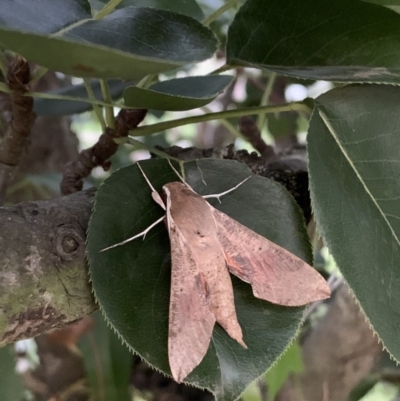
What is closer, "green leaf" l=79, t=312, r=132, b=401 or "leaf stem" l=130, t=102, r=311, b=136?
"leaf stem" l=130, t=102, r=311, b=136

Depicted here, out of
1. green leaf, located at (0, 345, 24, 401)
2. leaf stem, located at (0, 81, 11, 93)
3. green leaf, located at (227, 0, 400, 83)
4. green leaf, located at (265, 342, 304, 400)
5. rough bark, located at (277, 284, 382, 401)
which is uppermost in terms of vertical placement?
green leaf, located at (227, 0, 400, 83)

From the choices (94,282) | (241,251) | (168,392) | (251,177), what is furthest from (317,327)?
(94,282)

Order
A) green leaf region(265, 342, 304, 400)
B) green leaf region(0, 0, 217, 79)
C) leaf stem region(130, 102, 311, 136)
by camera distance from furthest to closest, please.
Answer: green leaf region(265, 342, 304, 400)
leaf stem region(130, 102, 311, 136)
green leaf region(0, 0, 217, 79)

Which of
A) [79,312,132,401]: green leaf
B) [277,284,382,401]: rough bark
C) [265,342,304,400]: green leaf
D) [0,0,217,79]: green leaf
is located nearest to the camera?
[0,0,217,79]: green leaf

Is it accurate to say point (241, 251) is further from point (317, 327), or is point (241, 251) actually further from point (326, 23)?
point (317, 327)

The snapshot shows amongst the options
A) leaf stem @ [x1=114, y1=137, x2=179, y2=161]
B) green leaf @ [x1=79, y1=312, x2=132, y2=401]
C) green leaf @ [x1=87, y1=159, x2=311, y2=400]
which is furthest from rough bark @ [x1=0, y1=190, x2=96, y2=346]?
green leaf @ [x1=79, y1=312, x2=132, y2=401]

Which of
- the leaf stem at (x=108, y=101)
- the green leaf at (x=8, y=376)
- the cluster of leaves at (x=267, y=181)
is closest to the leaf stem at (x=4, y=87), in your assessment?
the cluster of leaves at (x=267, y=181)

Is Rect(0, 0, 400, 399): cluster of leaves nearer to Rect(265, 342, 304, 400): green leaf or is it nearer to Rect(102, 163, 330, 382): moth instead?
Rect(102, 163, 330, 382): moth

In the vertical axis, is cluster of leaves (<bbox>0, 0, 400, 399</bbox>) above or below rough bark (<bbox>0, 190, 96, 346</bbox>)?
above

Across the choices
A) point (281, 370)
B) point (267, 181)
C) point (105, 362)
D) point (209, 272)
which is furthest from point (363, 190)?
point (105, 362)
